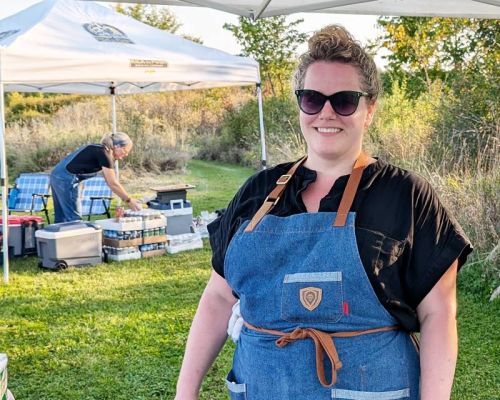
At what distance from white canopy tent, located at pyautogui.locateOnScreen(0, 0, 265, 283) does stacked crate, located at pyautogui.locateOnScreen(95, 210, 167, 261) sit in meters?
1.34

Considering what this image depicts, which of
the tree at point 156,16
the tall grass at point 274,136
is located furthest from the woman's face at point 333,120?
the tree at point 156,16

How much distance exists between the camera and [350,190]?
164 cm

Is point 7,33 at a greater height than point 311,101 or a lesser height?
greater

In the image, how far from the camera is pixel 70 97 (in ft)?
85.4

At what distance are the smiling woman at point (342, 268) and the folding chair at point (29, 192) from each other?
29.4ft

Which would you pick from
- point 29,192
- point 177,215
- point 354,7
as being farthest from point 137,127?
point 354,7

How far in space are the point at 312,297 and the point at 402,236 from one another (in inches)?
10.3

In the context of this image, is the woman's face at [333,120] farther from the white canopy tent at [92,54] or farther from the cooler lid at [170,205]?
the cooler lid at [170,205]

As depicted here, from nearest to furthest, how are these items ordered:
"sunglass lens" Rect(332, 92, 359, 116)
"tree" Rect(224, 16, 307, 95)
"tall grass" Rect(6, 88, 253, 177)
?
"sunglass lens" Rect(332, 92, 359, 116), "tall grass" Rect(6, 88, 253, 177), "tree" Rect(224, 16, 307, 95)

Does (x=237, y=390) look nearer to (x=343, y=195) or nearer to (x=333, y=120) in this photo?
(x=343, y=195)

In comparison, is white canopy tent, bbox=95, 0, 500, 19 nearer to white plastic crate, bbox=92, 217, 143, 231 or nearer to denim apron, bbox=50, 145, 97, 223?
white plastic crate, bbox=92, 217, 143, 231

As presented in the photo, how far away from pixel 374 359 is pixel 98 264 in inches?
254

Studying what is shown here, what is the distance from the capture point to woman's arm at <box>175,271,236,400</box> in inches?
73.6

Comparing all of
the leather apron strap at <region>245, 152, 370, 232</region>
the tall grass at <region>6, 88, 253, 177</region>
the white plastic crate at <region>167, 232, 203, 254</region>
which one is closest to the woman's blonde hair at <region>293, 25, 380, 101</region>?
the leather apron strap at <region>245, 152, 370, 232</region>
